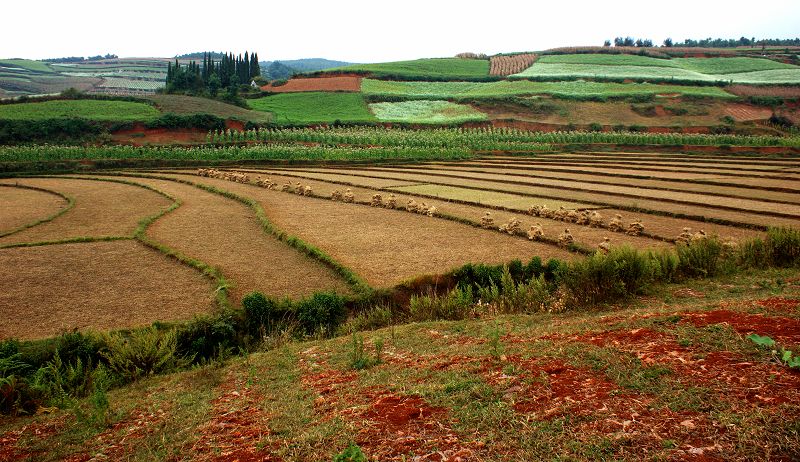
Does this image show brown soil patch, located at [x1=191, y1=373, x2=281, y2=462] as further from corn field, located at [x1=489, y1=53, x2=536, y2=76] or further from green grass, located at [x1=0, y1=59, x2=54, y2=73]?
green grass, located at [x1=0, y1=59, x2=54, y2=73]

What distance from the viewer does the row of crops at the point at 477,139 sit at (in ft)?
159

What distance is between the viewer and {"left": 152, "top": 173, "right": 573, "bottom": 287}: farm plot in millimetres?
15195

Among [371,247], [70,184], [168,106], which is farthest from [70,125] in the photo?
[371,247]

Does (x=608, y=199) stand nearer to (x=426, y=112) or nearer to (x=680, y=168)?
(x=680, y=168)

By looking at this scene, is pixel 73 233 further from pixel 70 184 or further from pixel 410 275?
pixel 70 184

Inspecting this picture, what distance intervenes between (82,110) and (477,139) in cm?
3808

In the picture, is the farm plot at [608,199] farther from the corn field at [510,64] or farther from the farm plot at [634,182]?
the corn field at [510,64]

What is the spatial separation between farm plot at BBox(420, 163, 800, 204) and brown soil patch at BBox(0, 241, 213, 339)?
22066 millimetres

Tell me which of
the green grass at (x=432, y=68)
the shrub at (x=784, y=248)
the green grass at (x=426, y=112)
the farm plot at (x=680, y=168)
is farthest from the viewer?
the green grass at (x=432, y=68)

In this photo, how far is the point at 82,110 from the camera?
5712 cm

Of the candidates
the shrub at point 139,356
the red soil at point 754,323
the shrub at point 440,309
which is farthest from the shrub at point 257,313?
the red soil at point 754,323

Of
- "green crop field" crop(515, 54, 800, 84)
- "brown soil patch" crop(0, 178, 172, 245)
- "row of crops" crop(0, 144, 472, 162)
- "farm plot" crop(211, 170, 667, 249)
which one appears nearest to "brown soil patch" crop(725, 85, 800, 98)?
"green crop field" crop(515, 54, 800, 84)

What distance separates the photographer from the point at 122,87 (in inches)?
4665

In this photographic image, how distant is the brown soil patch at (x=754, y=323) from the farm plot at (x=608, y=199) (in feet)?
34.6
